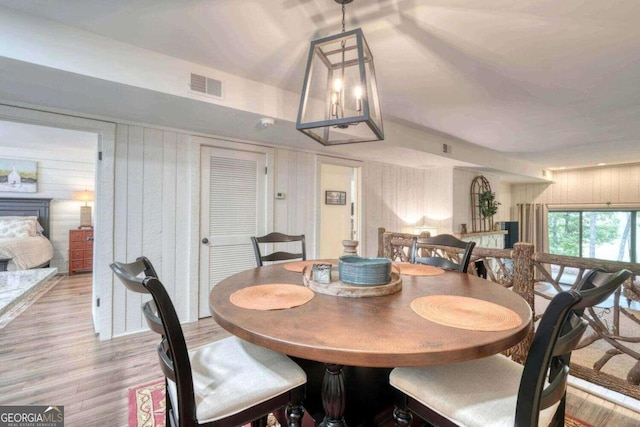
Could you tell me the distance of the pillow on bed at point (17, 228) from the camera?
4926 millimetres

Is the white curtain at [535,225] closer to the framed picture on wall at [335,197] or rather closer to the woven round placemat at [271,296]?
the framed picture on wall at [335,197]

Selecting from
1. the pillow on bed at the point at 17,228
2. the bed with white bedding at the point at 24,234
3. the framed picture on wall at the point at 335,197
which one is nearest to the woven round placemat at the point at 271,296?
the framed picture on wall at the point at 335,197

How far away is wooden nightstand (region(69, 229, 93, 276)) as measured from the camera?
17.9ft

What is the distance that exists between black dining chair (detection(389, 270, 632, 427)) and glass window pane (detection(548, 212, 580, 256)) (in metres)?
8.03

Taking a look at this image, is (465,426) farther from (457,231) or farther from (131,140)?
(457,231)

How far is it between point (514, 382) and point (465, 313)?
0.97 ft

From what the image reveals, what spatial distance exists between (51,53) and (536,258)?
3.51m

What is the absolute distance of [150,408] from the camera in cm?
180

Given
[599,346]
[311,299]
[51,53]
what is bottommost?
[599,346]

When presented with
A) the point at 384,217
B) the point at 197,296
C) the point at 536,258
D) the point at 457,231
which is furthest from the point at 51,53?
the point at 457,231

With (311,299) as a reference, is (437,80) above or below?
above

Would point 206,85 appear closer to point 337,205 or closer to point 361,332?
point 361,332

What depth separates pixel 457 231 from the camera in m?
5.34

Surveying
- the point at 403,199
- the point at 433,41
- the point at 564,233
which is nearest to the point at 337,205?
the point at 403,199
